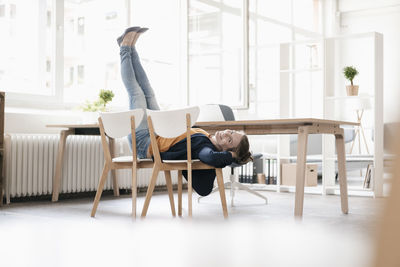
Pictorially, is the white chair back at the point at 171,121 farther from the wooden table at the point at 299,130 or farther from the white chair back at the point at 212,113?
the white chair back at the point at 212,113

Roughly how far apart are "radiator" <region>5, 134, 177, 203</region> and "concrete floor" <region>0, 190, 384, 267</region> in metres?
0.18

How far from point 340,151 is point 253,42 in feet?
11.6

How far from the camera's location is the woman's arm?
3150 mm

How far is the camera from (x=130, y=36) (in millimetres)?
3674

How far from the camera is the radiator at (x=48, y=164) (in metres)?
4.39

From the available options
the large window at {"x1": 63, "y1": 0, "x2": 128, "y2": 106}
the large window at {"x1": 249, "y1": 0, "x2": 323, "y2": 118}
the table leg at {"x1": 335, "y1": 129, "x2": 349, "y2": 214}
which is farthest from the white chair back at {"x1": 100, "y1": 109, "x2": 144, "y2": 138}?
the large window at {"x1": 249, "y1": 0, "x2": 323, "y2": 118}

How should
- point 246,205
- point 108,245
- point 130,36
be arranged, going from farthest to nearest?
1. point 246,205
2. point 130,36
3. point 108,245

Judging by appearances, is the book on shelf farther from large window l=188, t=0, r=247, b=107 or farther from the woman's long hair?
the woman's long hair

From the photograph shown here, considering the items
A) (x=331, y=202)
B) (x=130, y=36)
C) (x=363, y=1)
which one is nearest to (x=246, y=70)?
(x=331, y=202)

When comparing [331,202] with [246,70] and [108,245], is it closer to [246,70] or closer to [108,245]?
[246,70]

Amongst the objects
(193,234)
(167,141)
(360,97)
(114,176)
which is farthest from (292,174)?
(193,234)

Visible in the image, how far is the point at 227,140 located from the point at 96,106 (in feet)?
6.35

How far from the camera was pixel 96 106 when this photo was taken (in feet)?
15.9

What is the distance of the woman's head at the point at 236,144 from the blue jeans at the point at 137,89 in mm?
574
